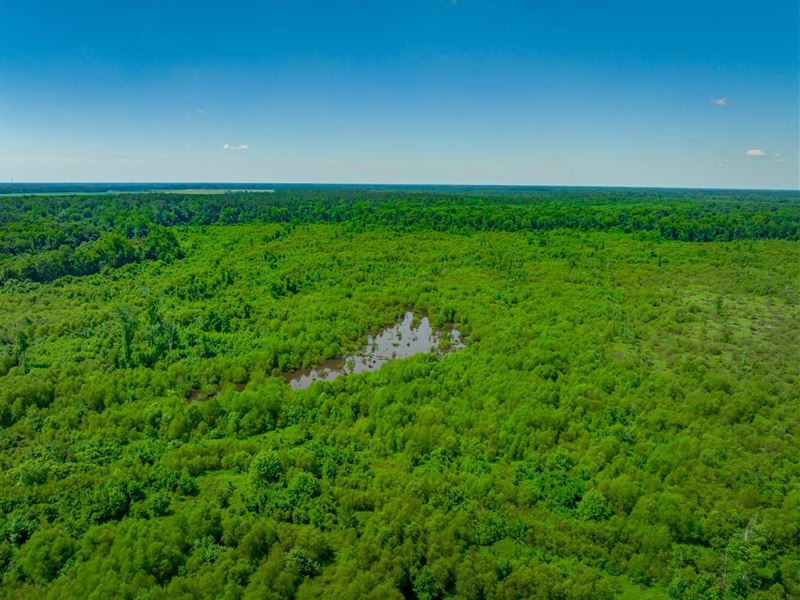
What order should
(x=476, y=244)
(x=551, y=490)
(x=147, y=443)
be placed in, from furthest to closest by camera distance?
(x=476, y=244) < (x=147, y=443) < (x=551, y=490)

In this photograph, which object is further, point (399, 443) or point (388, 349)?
point (388, 349)

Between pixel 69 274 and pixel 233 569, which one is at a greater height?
pixel 69 274

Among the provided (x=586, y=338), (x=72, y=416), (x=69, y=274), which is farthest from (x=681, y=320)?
(x=69, y=274)

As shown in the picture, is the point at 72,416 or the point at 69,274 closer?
the point at 72,416

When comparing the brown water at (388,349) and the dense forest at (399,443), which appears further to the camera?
the brown water at (388,349)

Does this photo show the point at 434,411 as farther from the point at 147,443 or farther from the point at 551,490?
the point at 147,443
